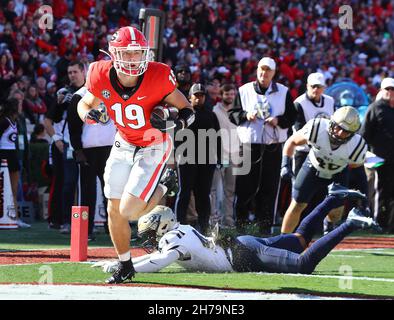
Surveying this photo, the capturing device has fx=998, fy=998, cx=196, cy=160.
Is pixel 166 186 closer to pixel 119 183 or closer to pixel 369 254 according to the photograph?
pixel 119 183

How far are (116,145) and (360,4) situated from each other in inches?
939

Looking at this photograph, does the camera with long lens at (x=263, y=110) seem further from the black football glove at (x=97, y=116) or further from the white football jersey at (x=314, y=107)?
the black football glove at (x=97, y=116)

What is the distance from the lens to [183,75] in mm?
12852

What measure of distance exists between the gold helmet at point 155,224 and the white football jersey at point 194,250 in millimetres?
82

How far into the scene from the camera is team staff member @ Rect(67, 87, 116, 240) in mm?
11547

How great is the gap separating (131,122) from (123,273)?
1.18m

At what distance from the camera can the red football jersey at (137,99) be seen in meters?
7.79

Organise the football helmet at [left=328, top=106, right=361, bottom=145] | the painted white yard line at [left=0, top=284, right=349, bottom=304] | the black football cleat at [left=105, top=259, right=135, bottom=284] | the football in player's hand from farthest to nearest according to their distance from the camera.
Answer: the football helmet at [left=328, top=106, right=361, bottom=145], the football in player's hand, the black football cleat at [left=105, top=259, right=135, bottom=284], the painted white yard line at [left=0, top=284, right=349, bottom=304]

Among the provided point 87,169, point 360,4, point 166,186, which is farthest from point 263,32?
point 166,186

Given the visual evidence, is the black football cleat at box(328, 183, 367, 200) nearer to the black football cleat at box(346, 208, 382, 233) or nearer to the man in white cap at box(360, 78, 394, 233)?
the black football cleat at box(346, 208, 382, 233)

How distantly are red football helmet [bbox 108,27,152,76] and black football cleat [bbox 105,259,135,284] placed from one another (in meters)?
1.46

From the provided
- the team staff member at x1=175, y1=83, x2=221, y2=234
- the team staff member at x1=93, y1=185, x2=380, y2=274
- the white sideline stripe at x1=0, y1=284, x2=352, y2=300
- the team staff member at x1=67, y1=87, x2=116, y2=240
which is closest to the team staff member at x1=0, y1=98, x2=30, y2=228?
the team staff member at x1=67, y1=87, x2=116, y2=240

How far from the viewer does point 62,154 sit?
42.8 feet

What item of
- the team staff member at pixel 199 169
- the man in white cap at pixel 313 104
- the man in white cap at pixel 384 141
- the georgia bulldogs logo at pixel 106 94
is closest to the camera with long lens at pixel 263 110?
the man in white cap at pixel 313 104
